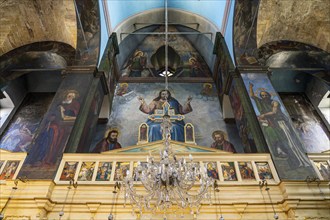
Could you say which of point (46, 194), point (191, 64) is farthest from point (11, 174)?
point (191, 64)

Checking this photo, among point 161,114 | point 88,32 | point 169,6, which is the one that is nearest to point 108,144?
point 161,114

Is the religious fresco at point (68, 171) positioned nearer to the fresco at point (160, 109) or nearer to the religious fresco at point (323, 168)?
the fresco at point (160, 109)

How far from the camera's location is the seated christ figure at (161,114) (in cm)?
822

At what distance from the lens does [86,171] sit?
17.7 ft

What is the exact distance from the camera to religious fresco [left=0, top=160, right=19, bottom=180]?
5312mm

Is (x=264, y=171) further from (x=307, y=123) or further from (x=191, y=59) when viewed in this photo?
(x=191, y=59)

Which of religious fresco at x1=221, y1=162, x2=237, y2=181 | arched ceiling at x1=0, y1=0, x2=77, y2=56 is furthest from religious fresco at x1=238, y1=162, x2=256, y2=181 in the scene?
arched ceiling at x1=0, y1=0, x2=77, y2=56

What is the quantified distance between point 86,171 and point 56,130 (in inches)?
64.5

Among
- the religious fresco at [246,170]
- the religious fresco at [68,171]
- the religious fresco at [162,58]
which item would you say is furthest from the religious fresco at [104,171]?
the religious fresco at [162,58]

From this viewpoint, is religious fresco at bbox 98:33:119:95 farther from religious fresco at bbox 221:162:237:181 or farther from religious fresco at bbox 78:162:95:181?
religious fresco at bbox 221:162:237:181

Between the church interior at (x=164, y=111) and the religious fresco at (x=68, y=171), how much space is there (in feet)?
0.08

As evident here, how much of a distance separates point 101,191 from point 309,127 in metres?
9.11

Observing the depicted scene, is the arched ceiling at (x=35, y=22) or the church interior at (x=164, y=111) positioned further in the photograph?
the arched ceiling at (x=35, y=22)

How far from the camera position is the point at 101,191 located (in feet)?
16.2
